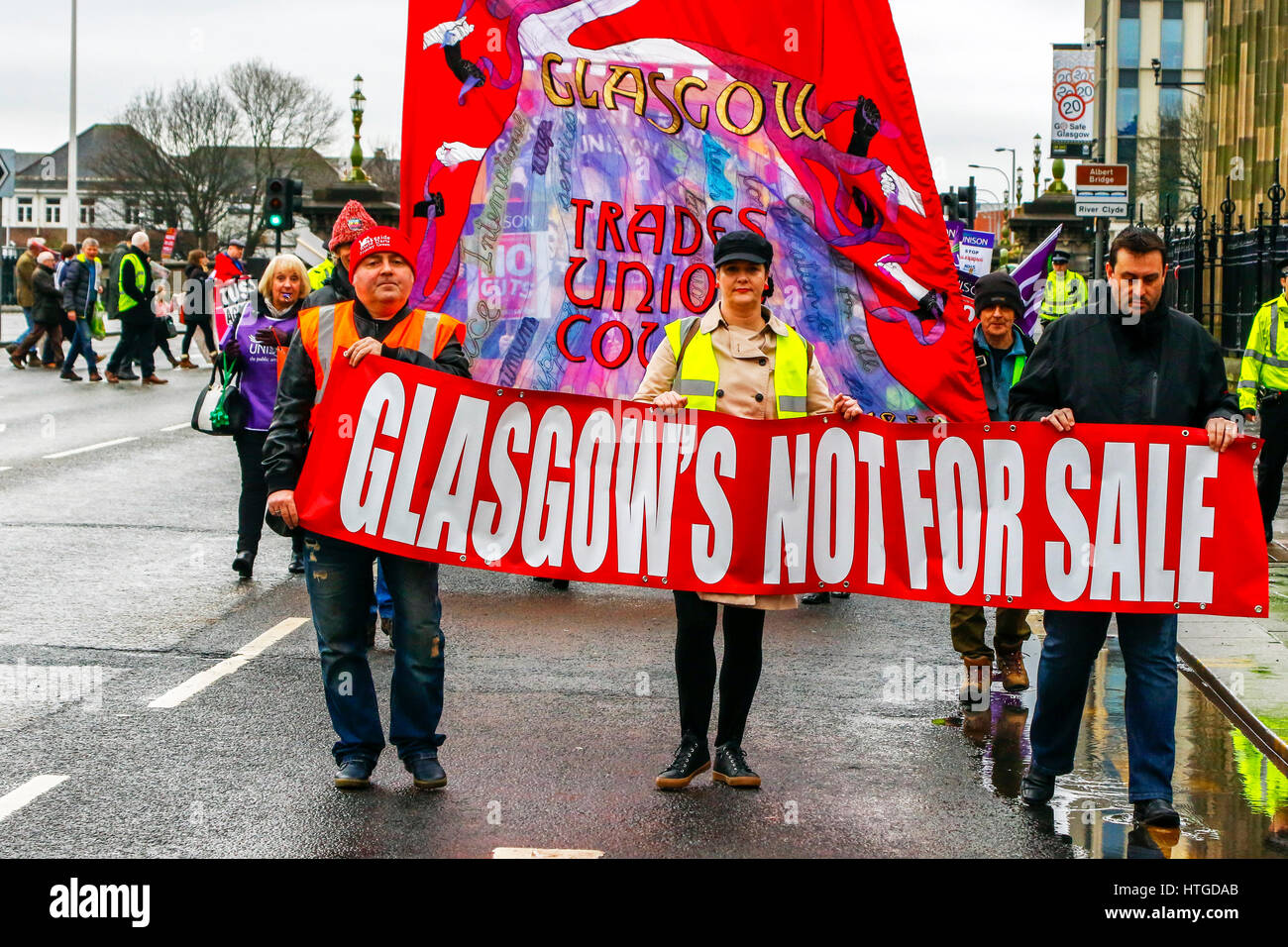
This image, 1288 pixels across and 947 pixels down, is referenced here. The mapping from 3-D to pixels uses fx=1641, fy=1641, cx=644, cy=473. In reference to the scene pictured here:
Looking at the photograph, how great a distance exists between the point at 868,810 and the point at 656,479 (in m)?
1.44

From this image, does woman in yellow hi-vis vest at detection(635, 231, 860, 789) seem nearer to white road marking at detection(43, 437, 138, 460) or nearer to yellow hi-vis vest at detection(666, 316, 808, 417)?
yellow hi-vis vest at detection(666, 316, 808, 417)

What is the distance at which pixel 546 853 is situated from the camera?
5.23 metres

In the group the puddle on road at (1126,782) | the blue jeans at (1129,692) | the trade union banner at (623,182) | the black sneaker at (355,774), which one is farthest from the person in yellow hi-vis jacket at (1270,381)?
the black sneaker at (355,774)

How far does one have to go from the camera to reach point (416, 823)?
5.57 meters

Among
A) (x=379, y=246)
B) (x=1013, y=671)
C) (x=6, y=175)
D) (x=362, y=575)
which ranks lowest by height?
(x=1013, y=671)

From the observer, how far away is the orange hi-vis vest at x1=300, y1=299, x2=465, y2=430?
6.12 meters

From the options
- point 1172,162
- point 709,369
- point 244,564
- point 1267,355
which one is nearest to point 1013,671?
point 709,369

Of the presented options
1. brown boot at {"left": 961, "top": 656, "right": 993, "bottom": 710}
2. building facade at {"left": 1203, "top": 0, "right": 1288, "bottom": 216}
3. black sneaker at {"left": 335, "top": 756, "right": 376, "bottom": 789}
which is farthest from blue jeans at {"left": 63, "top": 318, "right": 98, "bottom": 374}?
building facade at {"left": 1203, "top": 0, "right": 1288, "bottom": 216}

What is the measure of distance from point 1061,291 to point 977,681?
1667cm

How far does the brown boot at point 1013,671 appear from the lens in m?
7.92

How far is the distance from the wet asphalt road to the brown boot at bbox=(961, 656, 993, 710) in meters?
0.13

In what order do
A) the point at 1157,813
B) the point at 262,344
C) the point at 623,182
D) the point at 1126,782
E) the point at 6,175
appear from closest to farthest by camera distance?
the point at 1157,813 < the point at 1126,782 < the point at 623,182 < the point at 262,344 < the point at 6,175

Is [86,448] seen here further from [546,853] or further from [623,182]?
[546,853]

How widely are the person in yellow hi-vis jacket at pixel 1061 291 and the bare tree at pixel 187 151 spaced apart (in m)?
67.4
